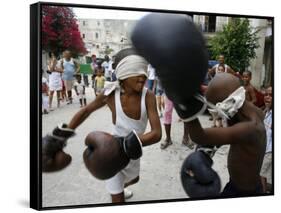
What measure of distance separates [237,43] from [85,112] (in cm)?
157

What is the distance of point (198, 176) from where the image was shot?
4633 millimetres

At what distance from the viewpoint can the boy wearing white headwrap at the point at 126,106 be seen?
14.3ft

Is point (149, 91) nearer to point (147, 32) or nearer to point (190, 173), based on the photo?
point (147, 32)

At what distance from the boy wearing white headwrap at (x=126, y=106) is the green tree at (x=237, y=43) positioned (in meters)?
0.77

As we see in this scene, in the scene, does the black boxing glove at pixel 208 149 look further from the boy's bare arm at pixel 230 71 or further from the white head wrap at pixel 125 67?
the white head wrap at pixel 125 67

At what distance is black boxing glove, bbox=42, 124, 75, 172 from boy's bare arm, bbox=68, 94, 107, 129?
0.07 metres

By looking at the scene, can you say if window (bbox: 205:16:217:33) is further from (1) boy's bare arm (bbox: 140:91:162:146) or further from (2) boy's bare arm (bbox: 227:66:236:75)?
(1) boy's bare arm (bbox: 140:91:162:146)

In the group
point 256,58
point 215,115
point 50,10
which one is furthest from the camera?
point 256,58

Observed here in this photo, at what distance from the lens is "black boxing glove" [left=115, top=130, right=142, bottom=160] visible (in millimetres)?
4359

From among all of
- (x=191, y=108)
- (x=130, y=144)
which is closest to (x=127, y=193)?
(x=130, y=144)

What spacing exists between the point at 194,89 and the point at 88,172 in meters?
1.10

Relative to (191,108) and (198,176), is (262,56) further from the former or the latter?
(198,176)

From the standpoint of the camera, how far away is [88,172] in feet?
14.2

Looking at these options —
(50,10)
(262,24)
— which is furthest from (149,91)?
(262,24)
